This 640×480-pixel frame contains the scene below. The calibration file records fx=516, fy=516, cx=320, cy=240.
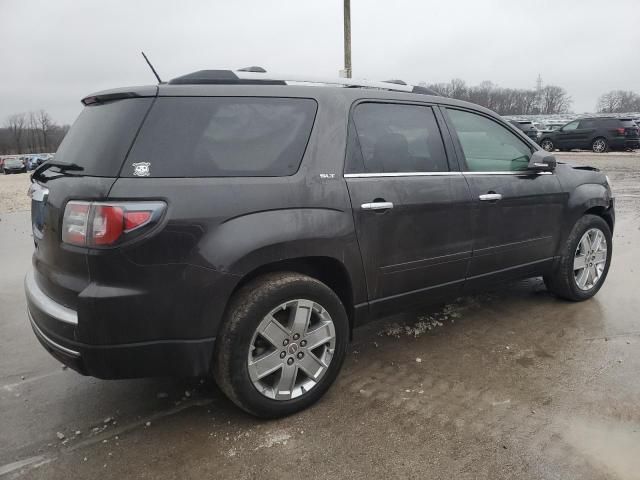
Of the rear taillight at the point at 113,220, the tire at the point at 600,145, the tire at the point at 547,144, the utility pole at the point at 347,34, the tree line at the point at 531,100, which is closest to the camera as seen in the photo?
the rear taillight at the point at 113,220

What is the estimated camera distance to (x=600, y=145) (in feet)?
78.4

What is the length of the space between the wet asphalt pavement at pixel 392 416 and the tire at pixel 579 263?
39 cm

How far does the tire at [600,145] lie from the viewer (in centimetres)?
2369

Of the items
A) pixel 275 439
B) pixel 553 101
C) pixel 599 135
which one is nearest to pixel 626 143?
pixel 599 135

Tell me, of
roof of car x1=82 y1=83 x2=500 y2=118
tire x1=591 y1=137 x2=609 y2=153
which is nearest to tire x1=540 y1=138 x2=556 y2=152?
tire x1=591 y1=137 x2=609 y2=153

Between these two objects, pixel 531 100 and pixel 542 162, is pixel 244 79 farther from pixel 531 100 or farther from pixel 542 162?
pixel 531 100

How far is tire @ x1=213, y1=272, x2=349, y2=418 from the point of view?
8.46ft

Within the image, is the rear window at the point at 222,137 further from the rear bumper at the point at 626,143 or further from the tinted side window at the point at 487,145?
the rear bumper at the point at 626,143

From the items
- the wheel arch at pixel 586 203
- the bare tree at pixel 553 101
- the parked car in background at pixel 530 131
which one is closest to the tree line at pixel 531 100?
the bare tree at pixel 553 101

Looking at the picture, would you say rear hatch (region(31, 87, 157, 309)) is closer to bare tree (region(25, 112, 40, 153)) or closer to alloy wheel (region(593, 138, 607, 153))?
alloy wheel (region(593, 138, 607, 153))

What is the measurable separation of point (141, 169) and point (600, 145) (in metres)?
25.9

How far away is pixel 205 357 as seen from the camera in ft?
8.32

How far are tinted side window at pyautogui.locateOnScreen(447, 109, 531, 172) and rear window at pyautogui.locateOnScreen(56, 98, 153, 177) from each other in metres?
2.17

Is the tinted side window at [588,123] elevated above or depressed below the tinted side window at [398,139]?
above
